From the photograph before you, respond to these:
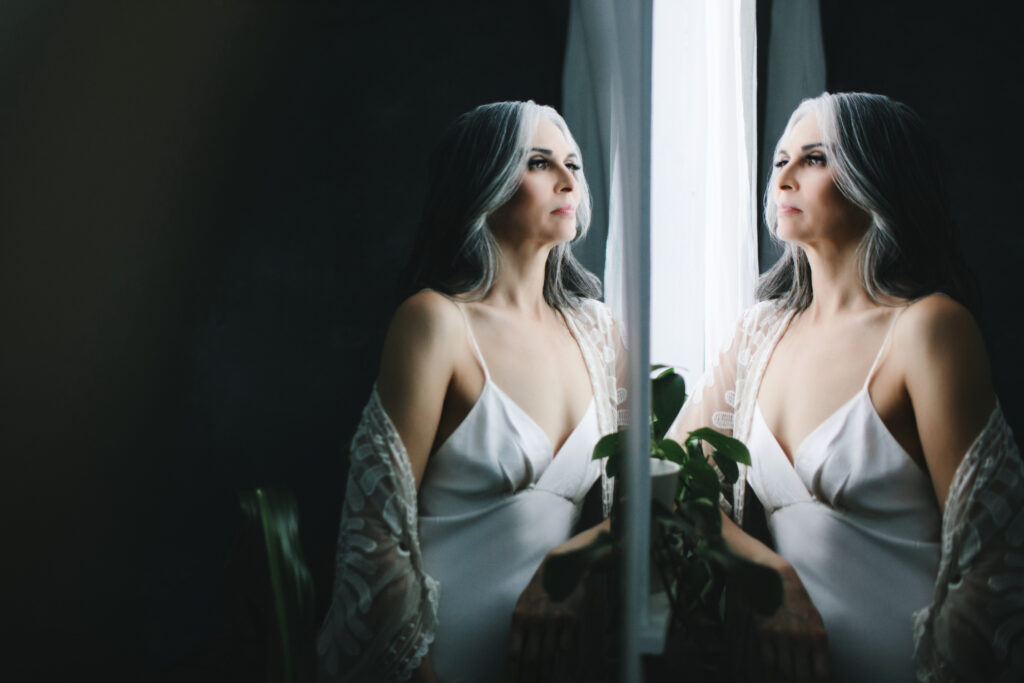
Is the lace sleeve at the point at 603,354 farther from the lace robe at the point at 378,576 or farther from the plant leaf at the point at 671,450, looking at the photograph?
the lace robe at the point at 378,576

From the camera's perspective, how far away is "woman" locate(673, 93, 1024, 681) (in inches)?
32.4

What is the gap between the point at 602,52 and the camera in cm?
88

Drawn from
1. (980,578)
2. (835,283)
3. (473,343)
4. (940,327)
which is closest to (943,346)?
(940,327)

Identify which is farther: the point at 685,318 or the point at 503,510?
the point at 685,318

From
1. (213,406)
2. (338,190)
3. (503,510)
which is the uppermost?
(338,190)

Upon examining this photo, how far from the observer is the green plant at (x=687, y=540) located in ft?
2.86

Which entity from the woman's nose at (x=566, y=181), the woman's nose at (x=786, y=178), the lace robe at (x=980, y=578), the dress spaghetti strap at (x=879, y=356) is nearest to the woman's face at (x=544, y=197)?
the woman's nose at (x=566, y=181)

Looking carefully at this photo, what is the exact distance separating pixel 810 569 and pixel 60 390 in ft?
2.80

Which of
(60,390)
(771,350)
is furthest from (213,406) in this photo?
(771,350)

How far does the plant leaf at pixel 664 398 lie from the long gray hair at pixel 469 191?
0.74 feet

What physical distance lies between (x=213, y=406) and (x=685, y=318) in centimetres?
55

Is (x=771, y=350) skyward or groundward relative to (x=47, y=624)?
skyward

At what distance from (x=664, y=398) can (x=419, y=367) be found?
282mm

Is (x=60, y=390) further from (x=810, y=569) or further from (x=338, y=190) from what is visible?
(x=810, y=569)
